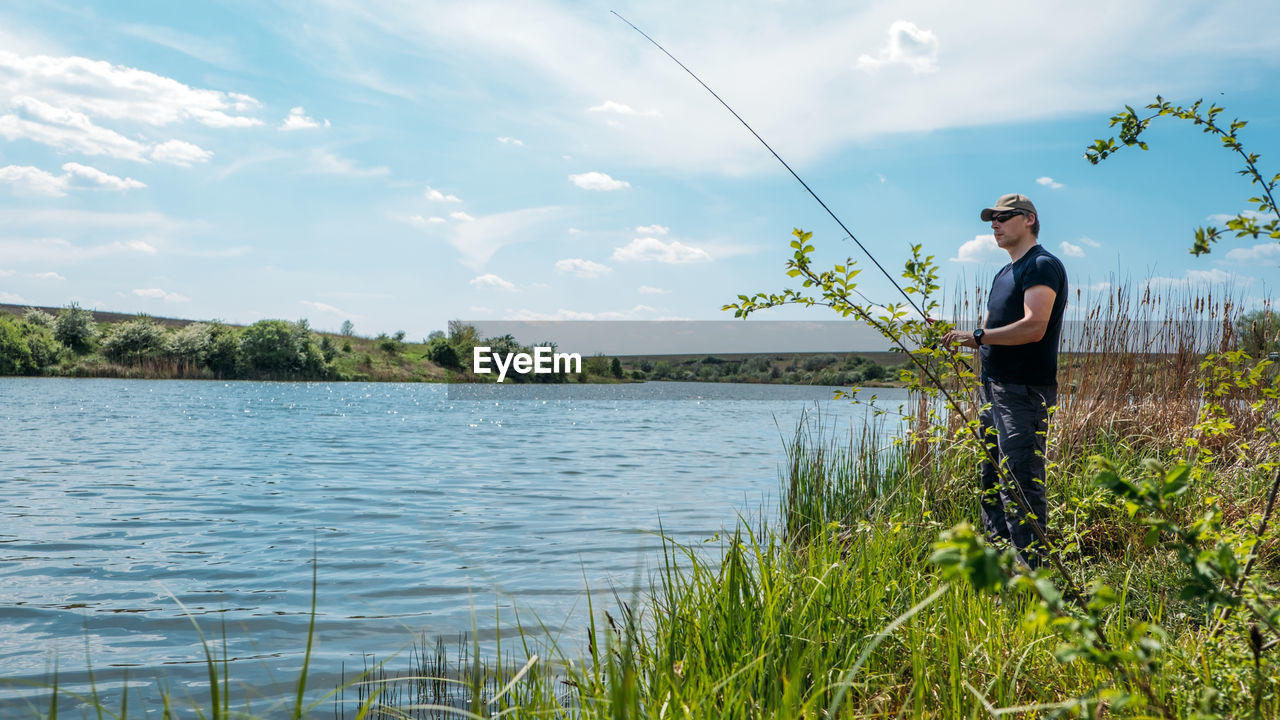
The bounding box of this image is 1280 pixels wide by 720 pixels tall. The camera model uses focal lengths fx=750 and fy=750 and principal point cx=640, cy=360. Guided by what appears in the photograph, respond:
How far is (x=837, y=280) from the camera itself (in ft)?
9.16

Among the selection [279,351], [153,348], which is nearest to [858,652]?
[153,348]

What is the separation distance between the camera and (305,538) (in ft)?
23.4

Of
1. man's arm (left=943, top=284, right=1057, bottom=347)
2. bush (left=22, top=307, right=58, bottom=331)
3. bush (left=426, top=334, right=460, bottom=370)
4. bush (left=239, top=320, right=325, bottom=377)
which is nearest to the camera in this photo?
man's arm (left=943, top=284, right=1057, bottom=347)

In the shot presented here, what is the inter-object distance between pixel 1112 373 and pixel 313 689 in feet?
24.7

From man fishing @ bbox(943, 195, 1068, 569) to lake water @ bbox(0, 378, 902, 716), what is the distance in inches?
46.0

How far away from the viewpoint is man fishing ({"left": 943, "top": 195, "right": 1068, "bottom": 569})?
378 cm

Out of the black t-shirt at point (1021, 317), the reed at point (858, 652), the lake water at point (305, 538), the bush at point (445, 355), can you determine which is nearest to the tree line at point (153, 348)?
the bush at point (445, 355)

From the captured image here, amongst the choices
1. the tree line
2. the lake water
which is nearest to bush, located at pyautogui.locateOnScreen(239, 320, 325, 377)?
the tree line

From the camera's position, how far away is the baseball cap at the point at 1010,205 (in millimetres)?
4039

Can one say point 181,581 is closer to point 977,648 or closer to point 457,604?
point 457,604

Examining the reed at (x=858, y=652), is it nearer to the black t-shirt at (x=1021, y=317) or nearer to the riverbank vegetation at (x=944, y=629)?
the riverbank vegetation at (x=944, y=629)

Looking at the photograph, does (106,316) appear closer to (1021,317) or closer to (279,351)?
(279,351)

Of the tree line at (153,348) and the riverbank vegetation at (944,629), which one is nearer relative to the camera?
the riverbank vegetation at (944,629)

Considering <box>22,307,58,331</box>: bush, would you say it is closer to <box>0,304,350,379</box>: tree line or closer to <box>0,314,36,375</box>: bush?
<box>0,304,350,379</box>: tree line
